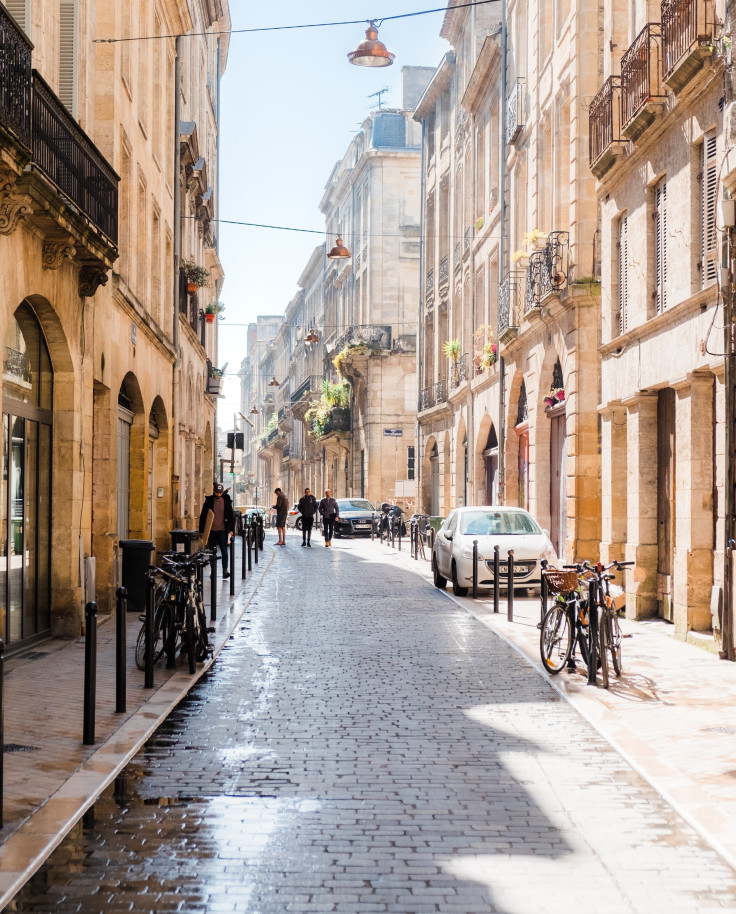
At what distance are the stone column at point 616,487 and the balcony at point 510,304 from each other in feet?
32.0

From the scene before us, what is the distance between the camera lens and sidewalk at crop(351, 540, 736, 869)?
6.21 m

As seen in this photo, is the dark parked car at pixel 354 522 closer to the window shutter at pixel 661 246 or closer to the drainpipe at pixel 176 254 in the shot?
the drainpipe at pixel 176 254

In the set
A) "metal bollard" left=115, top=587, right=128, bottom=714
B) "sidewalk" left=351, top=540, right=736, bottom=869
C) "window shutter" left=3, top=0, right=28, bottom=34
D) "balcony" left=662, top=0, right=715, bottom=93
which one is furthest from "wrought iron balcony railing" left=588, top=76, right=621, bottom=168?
"metal bollard" left=115, top=587, right=128, bottom=714

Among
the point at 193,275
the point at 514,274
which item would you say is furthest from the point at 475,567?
the point at 193,275

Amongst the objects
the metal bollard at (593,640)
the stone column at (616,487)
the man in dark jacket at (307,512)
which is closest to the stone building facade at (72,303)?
the metal bollard at (593,640)

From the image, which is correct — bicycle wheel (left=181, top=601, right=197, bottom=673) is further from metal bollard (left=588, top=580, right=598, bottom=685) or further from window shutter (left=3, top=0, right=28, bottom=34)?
window shutter (left=3, top=0, right=28, bottom=34)

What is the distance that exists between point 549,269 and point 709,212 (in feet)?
30.5

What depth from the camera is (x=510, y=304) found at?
27.8 m

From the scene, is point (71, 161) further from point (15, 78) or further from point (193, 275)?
Answer: point (193, 275)

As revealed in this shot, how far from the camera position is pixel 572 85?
2198cm

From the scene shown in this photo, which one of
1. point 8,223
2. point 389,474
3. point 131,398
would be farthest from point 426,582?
point 389,474

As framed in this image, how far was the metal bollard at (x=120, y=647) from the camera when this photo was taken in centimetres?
837

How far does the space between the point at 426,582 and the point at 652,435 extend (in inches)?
311

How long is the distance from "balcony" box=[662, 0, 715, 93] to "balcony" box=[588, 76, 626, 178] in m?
2.05
